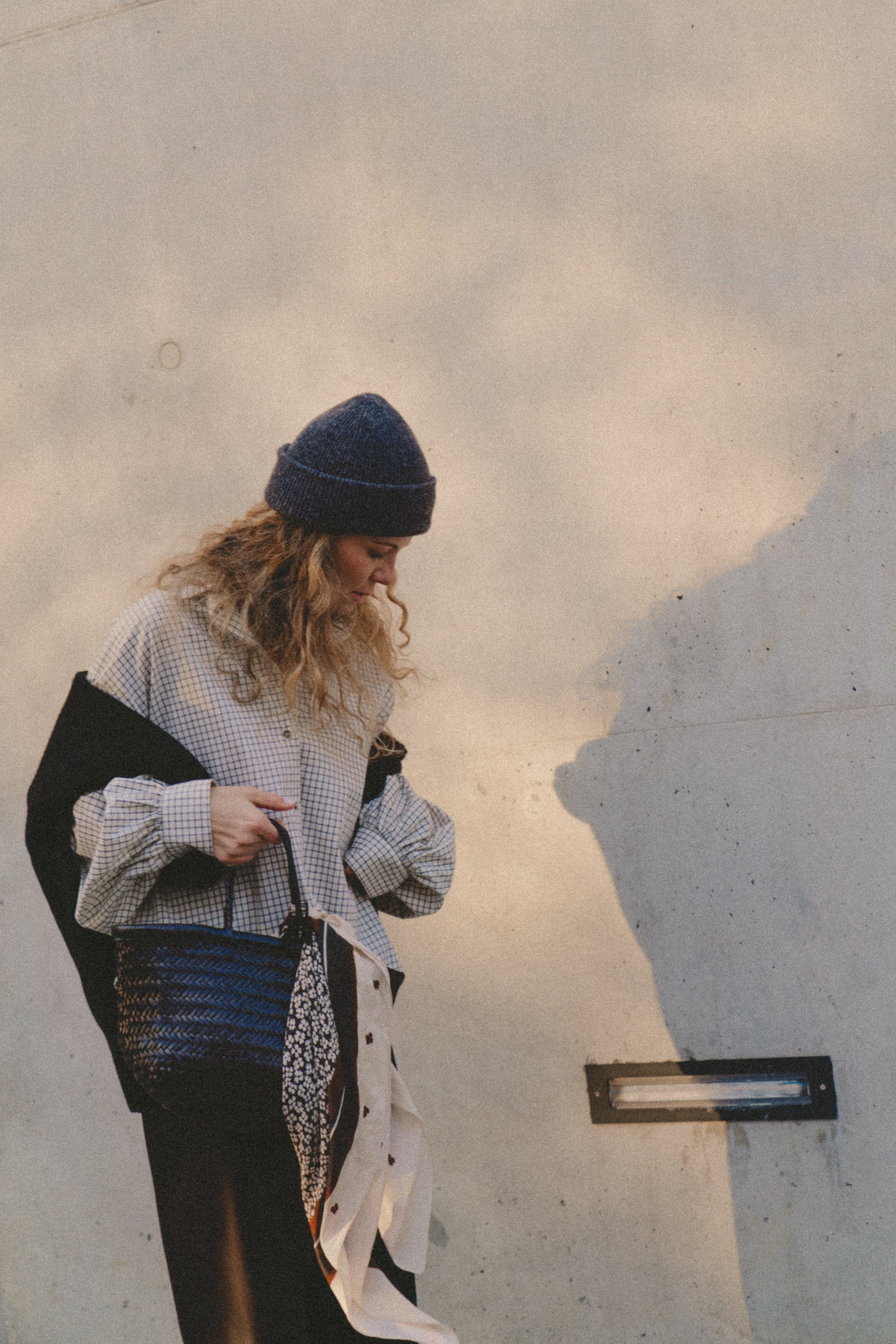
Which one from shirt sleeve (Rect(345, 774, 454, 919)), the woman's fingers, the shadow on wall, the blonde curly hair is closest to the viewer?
the woman's fingers

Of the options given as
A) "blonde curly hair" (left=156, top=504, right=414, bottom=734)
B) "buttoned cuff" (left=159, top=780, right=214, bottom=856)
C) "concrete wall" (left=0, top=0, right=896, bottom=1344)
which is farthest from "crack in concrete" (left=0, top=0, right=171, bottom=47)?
"buttoned cuff" (left=159, top=780, right=214, bottom=856)

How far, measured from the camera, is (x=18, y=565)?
9.83 feet

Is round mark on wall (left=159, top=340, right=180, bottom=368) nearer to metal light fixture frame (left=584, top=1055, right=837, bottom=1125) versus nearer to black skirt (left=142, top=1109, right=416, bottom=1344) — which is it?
black skirt (left=142, top=1109, right=416, bottom=1344)

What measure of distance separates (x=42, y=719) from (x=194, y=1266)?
1.59 meters

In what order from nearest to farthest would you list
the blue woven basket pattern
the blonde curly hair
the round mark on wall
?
the blue woven basket pattern < the blonde curly hair < the round mark on wall

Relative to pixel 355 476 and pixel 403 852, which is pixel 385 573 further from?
pixel 403 852

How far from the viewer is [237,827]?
1.66 metres

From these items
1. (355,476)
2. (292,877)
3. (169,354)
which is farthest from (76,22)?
(292,877)

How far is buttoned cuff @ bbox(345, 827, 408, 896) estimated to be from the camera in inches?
77.1

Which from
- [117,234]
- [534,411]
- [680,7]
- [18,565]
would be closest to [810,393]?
[534,411]

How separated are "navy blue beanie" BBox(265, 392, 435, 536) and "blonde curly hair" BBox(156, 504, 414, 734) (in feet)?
0.22

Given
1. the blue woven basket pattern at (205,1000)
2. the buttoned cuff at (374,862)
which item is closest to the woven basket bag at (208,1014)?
the blue woven basket pattern at (205,1000)

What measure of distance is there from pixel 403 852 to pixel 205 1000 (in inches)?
19.5

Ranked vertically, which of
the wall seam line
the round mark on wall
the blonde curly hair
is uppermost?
the round mark on wall
